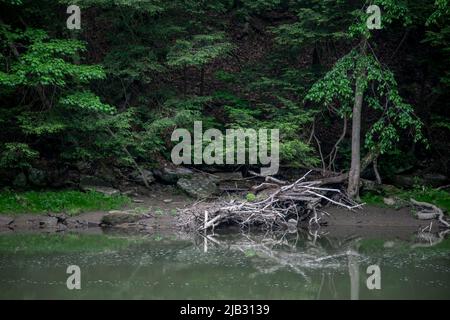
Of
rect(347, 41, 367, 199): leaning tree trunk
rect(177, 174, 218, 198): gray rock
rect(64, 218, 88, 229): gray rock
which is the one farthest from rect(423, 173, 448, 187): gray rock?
rect(64, 218, 88, 229): gray rock

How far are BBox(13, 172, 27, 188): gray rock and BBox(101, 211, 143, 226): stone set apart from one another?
2.93 metres

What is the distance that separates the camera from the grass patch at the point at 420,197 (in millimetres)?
18672

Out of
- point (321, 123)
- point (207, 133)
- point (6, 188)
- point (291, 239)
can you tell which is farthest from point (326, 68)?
point (6, 188)

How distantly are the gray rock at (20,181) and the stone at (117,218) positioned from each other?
2932mm

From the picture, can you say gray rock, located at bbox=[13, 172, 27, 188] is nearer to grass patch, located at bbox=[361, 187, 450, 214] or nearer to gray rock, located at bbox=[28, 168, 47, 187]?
gray rock, located at bbox=[28, 168, 47, 187]

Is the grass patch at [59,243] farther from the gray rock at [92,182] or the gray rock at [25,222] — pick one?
the gray rock at [92,182]

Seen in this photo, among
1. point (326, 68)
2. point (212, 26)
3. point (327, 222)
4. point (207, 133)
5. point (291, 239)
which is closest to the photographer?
point (291, 239)

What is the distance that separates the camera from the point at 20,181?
737 inches

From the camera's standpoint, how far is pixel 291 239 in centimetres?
1653

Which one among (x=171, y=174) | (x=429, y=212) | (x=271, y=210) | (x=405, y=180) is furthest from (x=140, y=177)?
(x=429, y=212)

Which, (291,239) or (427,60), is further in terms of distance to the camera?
(427,60)

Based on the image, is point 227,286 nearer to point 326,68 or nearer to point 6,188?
point 6,188

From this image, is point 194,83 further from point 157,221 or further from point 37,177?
point 157,221

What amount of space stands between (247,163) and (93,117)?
16.3 feet
